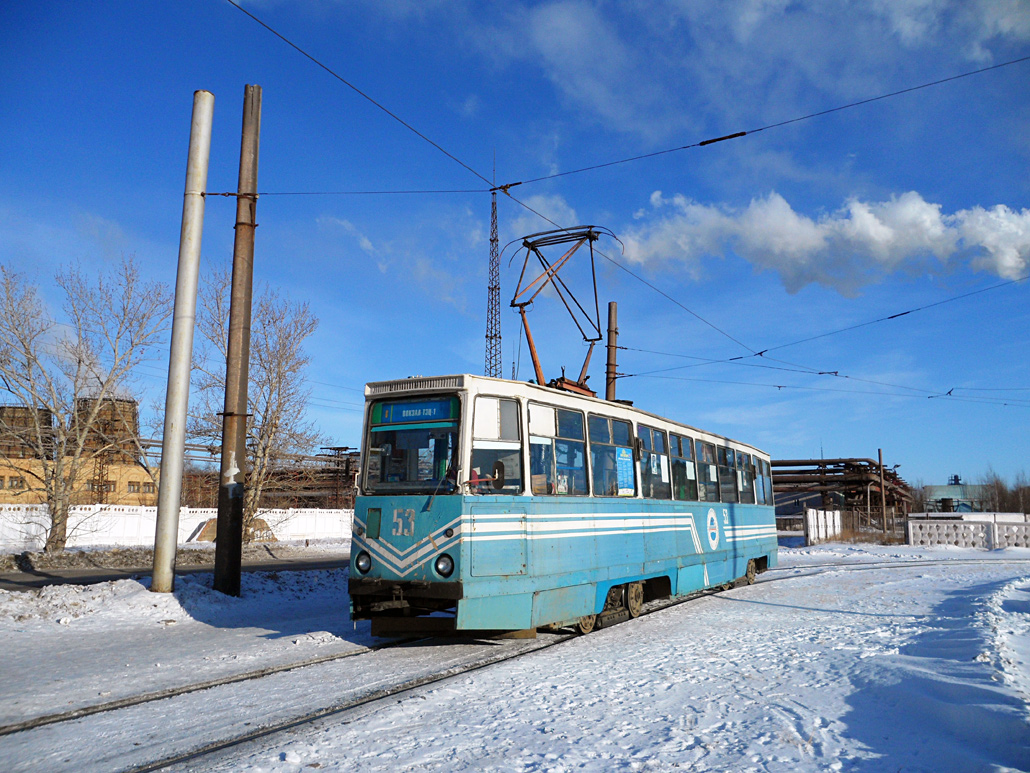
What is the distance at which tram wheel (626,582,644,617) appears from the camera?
11.3 metres

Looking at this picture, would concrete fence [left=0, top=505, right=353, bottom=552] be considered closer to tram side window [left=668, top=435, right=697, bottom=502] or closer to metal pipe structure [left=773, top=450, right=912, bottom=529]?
tram side window [left=668, top=435, right=697, bottom=502]

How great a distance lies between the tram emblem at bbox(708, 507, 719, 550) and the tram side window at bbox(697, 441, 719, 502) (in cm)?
29

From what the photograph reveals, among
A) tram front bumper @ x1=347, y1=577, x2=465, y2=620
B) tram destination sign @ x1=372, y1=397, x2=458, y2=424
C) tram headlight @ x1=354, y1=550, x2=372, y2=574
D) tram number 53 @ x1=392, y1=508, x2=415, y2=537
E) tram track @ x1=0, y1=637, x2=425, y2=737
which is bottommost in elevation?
tram track @ x1=0, y1=637, x2=425, y2=737

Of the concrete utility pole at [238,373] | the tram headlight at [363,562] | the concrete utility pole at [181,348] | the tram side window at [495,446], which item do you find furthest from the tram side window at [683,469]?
the concrete utility pole at [181,348]

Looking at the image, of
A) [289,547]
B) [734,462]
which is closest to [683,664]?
[734,462]

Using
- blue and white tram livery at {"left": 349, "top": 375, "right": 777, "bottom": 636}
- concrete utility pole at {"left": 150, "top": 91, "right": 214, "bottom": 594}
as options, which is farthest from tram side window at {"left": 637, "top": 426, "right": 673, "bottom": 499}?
concrete utility pole at {"left": 150, "top": 91, "right": 214, "bottom": 594}

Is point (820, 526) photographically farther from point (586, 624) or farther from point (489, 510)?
point (489, 510)

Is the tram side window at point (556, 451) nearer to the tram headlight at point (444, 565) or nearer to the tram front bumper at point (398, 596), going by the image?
the tram headlight at point (444, 565)

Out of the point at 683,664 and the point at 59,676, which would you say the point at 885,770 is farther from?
the point at 59,676

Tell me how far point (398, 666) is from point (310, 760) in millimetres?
3132

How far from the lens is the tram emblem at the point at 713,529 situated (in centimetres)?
1453

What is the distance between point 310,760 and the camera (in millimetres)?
4691

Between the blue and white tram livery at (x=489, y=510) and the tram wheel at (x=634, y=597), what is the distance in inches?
10.8

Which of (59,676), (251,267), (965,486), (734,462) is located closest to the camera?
(59,676)
